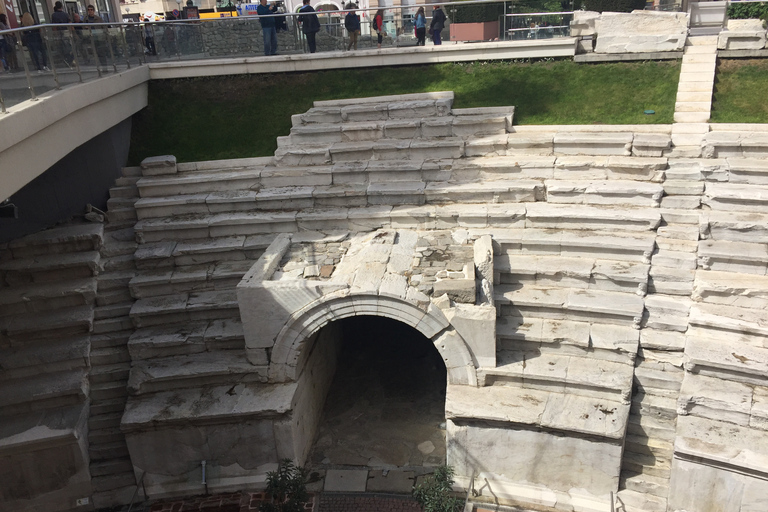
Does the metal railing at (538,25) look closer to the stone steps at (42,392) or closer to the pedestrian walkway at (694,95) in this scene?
the pedestrian walkway at (694,95)

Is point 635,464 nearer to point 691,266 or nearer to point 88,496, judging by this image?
point 691,266

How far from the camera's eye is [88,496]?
779cm

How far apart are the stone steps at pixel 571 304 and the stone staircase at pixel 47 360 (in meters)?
5.73

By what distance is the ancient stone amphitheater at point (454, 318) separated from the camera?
6.93 m

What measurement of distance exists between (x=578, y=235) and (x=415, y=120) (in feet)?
12.6

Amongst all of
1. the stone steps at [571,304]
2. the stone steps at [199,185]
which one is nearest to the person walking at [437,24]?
the stone steps at [199,185]

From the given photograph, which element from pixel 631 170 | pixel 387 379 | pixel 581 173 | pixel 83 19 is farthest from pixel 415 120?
pixel 83 19

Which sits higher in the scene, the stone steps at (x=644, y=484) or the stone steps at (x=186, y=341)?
the stone steps at (x=186, y=341)

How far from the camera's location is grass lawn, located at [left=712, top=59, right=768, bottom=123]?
33.1 ft

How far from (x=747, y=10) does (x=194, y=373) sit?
45.2 feet

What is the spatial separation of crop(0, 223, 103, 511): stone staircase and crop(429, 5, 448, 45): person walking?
26.2 feet

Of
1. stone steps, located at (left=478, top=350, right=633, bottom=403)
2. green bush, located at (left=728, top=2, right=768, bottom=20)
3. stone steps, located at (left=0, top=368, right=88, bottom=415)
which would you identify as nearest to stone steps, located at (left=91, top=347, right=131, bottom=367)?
stone steps, located at (left=0, top=368, right=88, bottom=415)

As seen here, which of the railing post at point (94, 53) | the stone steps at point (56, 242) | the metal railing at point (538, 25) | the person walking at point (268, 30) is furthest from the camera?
the person walking at point (268, 30)

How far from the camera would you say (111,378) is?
322 inches
